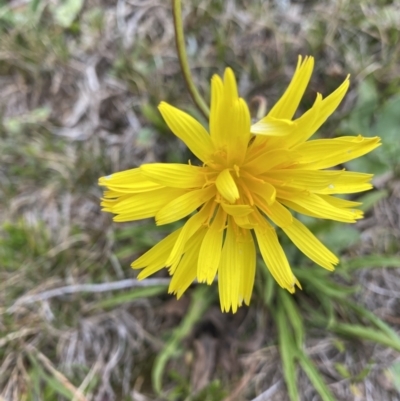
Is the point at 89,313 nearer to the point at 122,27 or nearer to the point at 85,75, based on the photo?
the point at 85,75

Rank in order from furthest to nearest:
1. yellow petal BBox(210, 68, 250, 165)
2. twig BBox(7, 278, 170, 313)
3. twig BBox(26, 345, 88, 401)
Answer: twig BBox(7, 278, 170, 313)
twig BBox(26, 345, 88, 401)
yellow petal BBox(210, 68, 250, 165)

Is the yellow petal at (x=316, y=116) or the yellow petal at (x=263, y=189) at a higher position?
the yellow petal at (x=316, y=116)

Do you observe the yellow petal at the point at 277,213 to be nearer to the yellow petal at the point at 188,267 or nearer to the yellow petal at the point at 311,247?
the yellow petal at the point at 311,247

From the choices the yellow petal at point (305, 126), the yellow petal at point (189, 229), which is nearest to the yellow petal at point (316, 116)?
the yellow petal at point (305, 126)

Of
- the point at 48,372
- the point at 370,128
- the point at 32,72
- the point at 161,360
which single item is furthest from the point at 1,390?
the point at 370,128

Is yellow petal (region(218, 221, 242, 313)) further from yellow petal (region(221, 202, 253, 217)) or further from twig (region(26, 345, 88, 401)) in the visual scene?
twig (region(26, 345, 88, 401))

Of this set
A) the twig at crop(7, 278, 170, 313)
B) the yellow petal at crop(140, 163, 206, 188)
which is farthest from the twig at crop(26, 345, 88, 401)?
the yellow petal at crop(140, 163, 206, 188)
